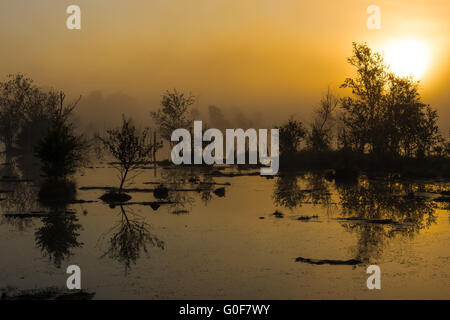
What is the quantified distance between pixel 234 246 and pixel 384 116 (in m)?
48.7

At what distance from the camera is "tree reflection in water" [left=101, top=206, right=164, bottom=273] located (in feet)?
55.2

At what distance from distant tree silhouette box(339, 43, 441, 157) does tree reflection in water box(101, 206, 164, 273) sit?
140ft

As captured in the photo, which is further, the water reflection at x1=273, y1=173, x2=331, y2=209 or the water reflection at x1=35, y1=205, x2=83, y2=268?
the water reflection at x1=273, y1=173, x2=331, y2=209

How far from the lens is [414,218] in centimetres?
2433

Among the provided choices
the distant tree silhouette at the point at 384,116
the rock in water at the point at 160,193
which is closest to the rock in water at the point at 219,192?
the rock in water at the point at 160,193

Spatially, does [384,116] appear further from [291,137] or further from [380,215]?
[380,215]

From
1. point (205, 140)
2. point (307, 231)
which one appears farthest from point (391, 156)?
point (307, 231)

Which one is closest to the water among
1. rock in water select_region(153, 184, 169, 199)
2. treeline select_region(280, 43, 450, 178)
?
rock in water select_region(153, 184, 169, 199)

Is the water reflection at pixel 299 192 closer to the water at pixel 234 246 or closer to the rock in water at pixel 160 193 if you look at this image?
the water at pixel 234 246

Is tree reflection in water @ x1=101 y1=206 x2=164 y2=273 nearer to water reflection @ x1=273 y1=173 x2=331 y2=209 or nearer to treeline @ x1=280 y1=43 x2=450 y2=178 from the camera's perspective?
water reflection @ x1=273 y1=173 x2=331 y2=209

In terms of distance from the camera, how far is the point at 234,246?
18406 millimetres

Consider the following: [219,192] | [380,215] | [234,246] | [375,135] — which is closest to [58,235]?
[234,246]

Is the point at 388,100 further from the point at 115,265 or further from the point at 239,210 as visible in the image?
the point at 115,265
